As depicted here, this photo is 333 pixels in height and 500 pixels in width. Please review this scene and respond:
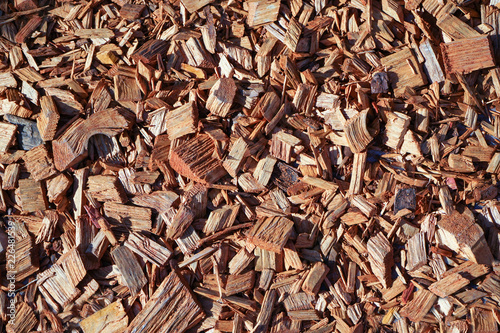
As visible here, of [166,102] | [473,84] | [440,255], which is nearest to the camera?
[440,255]

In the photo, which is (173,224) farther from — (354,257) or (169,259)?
(354,257)

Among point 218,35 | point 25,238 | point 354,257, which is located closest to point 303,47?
point 218,35

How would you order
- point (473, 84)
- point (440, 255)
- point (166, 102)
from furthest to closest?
1. point (166, 102)
2. point (473, 84)
3. point (440, 255)

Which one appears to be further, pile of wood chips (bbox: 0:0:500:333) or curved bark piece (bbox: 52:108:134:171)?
curved bark piece (bbox: 52:108:134:171)

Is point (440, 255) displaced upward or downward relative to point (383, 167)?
downward

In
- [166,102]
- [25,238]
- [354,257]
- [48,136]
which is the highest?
[166,102]

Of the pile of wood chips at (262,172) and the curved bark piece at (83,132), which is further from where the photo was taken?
the curved bark piece at (83,132)

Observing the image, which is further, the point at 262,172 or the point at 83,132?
the point at 83,132

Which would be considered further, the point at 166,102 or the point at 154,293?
the point at 166,102
